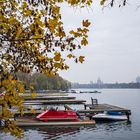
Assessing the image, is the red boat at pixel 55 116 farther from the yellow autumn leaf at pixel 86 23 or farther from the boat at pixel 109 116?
the yellow autumn leaf at pixel 86 23

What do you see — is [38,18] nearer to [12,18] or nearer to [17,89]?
[12,18]

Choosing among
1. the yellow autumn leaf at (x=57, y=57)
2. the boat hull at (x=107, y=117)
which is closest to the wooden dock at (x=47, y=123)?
the boat hull at (x=107, y=117)

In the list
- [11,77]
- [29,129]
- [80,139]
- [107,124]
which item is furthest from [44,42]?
[107,124]

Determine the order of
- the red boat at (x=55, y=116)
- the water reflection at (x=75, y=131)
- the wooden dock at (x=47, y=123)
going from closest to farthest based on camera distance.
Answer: the water reflection at (x=75, y=131), the wooden dock at (x=47, y=123), the red boat at (x=55, y=116)

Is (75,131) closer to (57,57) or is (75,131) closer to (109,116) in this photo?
(109,116)

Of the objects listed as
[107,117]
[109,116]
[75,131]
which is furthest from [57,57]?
[109,116]

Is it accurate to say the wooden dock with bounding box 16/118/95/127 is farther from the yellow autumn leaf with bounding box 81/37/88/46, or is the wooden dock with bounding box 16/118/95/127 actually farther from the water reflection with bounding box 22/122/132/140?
the yellow autumn leaf with bounding box 81/37/88/46

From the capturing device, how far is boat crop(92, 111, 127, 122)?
179 ft

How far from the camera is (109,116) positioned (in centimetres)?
5566

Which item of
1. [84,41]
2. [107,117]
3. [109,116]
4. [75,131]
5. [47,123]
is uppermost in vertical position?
[84,41]

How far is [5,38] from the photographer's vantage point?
6641mm

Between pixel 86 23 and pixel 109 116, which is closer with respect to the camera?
pixel 86 23

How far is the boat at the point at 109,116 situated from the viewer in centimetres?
5469

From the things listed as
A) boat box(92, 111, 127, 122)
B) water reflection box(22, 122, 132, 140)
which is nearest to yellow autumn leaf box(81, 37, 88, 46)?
water reflection box(22, 122, 132, 140)
